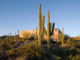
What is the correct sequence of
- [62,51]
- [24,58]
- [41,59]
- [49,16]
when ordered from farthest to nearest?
1. [49,16]
2. [62,51]
3. [41,59]
4. [24,58]

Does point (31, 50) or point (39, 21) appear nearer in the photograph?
point (31, 50)

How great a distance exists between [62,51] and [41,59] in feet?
13.4

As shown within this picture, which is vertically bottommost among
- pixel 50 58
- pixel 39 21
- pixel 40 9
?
pixel 50 58

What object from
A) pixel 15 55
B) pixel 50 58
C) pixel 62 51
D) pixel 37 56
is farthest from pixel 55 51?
pixel 15 55

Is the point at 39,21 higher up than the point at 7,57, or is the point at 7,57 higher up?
the point at 39,21

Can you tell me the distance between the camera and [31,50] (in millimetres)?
13586

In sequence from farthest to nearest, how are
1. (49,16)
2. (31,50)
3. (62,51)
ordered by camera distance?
(49,16) < (62,51) < (31,50)

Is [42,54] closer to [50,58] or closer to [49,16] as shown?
[50,58]

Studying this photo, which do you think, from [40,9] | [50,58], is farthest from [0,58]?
[40,9]

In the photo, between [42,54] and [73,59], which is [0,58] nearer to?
[42,54]

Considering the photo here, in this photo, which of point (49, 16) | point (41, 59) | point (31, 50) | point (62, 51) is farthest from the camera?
point (49, 16)

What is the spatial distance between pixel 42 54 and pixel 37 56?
82 centimetres

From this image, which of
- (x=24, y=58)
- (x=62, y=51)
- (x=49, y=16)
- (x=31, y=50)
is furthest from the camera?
(x=49, y=16)

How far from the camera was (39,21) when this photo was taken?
16.2m
